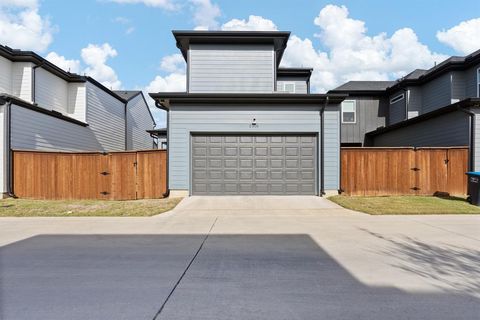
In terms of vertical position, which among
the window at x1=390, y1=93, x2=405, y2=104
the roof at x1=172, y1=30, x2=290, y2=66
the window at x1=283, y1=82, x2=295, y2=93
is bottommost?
the window at x1=390, y1=93, x2=405, y2=104

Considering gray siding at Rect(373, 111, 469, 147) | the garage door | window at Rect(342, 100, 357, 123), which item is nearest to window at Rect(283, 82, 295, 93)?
window at Rect(342, 100, 357, 123)

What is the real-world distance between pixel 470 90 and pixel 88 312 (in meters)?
Result: 20.8

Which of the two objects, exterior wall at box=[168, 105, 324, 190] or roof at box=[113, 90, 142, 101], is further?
roof at box=[113, 90, 142, 101]

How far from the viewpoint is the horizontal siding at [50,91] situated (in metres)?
18.6

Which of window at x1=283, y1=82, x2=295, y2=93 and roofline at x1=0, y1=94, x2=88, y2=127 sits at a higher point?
window at x1=283, y1=82, x2=295, y2=93

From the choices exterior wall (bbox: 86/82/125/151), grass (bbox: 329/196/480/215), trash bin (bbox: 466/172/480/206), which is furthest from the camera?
exterior wall (bbox: 86/82/125/151)

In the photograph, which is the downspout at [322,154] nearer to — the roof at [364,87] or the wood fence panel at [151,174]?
the wood fence panel at [151,174]

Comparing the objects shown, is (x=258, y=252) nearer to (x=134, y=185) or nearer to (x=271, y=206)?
(x=271, y=206)

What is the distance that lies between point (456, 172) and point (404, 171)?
2124 millimetres

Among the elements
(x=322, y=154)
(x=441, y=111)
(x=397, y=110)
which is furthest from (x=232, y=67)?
(x=397, y=110)

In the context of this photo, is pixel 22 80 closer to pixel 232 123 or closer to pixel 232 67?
pixel 232 67

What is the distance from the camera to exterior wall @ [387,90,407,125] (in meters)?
21.9

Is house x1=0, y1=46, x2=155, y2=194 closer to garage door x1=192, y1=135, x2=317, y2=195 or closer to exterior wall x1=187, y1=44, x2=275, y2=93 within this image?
exterior wall x1=187, y1=44, x2=275, y2=93

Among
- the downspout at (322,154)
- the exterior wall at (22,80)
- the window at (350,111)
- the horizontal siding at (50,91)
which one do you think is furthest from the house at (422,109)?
the exterior wall at (22,80)
